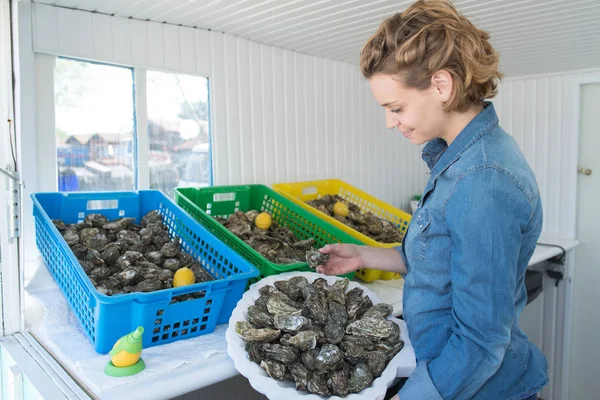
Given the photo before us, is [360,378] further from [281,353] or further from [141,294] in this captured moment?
[141,294]

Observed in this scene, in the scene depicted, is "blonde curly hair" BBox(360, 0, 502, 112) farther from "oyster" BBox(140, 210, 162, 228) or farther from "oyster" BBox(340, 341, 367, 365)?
"oyster" BBox(140, 210, 162, 228)

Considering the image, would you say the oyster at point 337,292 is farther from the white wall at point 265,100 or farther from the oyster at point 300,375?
the white wall at point 265,100

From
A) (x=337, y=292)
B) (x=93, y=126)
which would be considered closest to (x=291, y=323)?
(x=337, y=292)

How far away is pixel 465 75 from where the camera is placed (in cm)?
84

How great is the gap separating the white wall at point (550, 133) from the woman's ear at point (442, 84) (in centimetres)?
221

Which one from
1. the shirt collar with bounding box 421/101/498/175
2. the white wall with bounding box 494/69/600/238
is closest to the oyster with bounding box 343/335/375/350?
the shirt collar with bounding box 421/101/498/175

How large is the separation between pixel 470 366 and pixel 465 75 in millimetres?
494

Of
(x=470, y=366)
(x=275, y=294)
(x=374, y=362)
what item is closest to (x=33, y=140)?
(x=275, y=294)

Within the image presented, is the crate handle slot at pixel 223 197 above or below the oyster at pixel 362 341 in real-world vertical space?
above

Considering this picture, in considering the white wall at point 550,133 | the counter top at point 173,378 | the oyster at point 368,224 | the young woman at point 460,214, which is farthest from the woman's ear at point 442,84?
the white wall at point 550,133

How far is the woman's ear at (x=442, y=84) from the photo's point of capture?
0.84m

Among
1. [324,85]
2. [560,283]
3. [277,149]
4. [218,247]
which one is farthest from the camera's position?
[560,283]

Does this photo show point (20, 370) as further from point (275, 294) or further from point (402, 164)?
point (402, 164)

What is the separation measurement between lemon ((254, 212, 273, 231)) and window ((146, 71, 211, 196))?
0.38m
